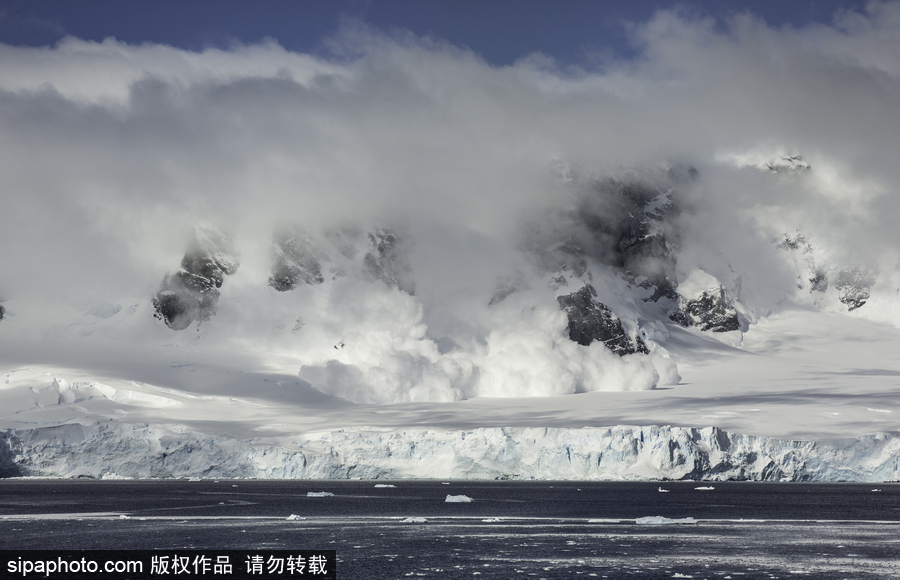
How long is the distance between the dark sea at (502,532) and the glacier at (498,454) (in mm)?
18391

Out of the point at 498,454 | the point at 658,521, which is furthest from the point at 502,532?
Answer: the point at 498,454

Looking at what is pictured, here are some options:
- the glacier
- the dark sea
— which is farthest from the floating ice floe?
the glacier

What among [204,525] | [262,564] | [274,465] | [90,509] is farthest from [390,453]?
[262,564]

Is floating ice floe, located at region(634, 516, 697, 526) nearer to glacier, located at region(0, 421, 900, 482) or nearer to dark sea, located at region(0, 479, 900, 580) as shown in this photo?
dark sea, located at region(0, 479, 900, 580)

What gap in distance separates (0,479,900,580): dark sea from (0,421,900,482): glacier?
1839 centimetres

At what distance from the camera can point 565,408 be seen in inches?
7844

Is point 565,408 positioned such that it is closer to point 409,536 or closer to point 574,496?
point 574,496

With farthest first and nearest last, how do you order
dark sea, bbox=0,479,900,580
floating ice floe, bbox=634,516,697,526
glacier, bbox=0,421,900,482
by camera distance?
glacier, bbox=0,421,900,482 < floating ice floe, bbox=634,516,697,526 < dark sea, bbox=0,479,900,580

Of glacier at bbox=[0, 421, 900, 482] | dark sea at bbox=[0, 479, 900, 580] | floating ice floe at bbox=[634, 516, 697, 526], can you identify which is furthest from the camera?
glacier at bbox=[0, 421, 900, 482]

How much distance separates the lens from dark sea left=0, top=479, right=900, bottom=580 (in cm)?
5138

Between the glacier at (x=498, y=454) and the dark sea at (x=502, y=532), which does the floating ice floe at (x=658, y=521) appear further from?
the glacier at (x=498, y=454)

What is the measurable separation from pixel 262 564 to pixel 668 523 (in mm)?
37230

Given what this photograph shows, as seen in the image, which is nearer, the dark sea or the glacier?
the dark sea

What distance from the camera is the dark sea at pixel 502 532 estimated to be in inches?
2023
